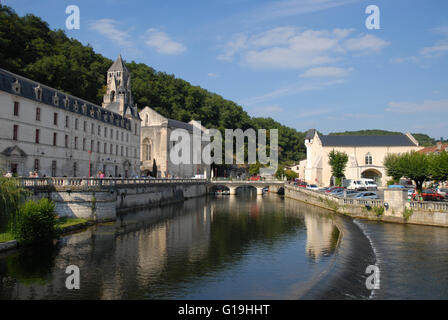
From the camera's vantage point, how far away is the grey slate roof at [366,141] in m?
81.8

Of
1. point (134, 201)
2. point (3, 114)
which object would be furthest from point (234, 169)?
point (3, 114)

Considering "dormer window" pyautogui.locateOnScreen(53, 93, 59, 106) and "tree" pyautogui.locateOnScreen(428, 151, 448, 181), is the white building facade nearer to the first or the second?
"dormer window" pyautogui.locateOnScreen(53, 93, 59, 106)

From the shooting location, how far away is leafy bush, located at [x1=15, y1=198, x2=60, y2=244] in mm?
21688

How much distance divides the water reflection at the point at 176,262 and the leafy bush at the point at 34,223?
981 mm

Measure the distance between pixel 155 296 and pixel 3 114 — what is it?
3266 cm

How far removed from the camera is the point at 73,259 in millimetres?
20188

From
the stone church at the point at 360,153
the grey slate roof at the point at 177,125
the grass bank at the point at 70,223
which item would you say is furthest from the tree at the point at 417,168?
the grey slate roof at the point at 177,125

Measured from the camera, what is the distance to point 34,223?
22312mm

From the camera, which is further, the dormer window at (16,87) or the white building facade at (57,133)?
the dormer window at (16,87)

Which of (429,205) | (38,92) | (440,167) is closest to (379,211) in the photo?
(429,205)

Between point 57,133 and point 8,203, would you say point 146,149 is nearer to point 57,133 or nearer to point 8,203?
point 57,133

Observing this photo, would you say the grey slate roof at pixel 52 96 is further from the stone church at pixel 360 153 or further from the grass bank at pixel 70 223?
the stone church at pixel 360 153

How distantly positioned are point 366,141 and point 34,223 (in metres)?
76.9
